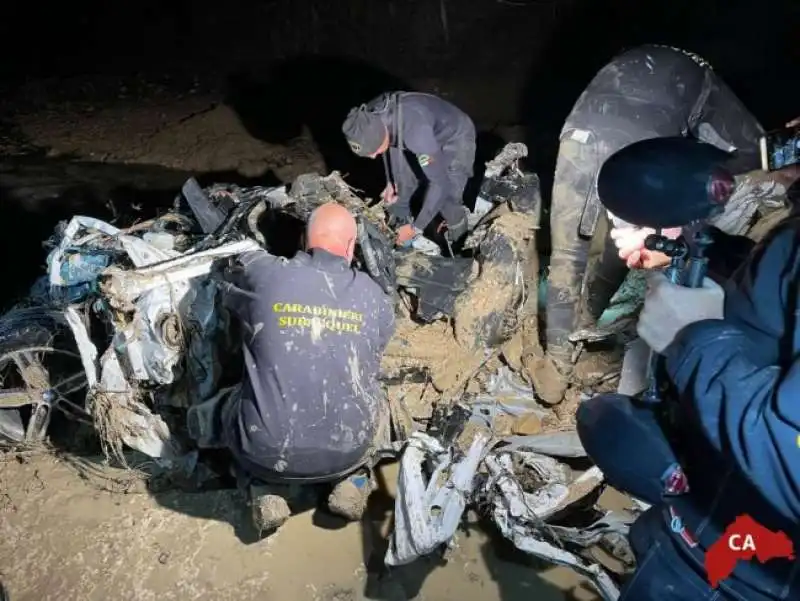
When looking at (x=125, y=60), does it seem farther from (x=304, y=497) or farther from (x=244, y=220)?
(x=304, y=497)

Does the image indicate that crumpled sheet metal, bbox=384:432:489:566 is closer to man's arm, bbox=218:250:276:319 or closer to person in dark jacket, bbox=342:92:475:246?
man's arm, bbox=218:250:276:319

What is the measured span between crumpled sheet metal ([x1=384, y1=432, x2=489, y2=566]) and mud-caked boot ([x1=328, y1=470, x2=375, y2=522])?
244 mm

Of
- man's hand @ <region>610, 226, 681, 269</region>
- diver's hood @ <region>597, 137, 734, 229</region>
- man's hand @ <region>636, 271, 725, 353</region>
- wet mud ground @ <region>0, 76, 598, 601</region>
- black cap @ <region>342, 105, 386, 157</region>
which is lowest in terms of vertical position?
wet mud ground @ <region>0, 76, 598, 601</region>

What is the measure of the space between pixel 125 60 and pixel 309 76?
244 cm

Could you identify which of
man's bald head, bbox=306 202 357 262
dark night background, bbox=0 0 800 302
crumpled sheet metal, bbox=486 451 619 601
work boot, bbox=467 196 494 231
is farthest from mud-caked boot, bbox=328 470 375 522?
dark night background, bbox=0 0 800 302

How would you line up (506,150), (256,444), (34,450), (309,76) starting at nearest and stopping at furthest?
(256,444), (34,450), (506,150), (309,76)

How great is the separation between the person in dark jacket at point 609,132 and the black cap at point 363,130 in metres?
1.20

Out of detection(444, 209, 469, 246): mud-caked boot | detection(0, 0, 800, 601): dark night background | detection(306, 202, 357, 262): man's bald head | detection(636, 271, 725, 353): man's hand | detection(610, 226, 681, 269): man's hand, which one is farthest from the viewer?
detection(0, 0, 800, 601): dark night background

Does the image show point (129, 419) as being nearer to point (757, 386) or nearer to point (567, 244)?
point (567, 244)

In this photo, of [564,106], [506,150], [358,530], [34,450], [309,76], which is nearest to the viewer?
[358,530]

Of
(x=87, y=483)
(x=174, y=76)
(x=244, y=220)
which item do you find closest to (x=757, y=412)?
(x=244, y=220)

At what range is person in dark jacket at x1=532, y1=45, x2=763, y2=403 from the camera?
3.86 m

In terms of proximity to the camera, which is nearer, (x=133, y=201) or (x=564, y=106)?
(x=133, y=201)

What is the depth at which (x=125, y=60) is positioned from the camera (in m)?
9.28
